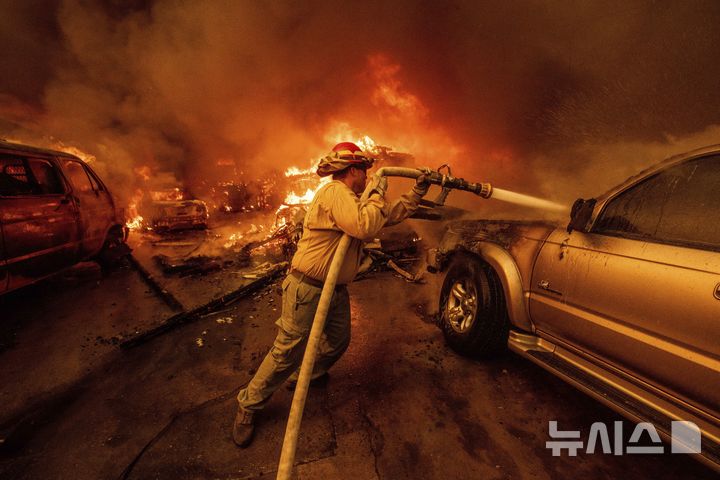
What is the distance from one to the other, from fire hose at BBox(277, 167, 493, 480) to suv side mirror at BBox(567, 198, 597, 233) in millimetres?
626

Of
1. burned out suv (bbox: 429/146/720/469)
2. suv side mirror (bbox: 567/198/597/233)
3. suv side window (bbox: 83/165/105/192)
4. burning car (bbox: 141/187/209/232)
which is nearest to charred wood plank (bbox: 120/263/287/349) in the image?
suv side window (bbox: 83/165/105/192)

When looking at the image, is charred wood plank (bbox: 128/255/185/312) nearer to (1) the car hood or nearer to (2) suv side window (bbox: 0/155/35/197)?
(2) suv side window (bbox: 0/155/35/197)

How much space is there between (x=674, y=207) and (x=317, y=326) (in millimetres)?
2454

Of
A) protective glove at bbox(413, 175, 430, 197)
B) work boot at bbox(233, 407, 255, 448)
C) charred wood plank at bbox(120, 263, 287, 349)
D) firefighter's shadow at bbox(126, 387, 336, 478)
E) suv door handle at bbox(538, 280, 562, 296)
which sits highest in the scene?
protective glove at bbox(413, 175, 430, 197)

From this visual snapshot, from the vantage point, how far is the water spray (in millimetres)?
1734

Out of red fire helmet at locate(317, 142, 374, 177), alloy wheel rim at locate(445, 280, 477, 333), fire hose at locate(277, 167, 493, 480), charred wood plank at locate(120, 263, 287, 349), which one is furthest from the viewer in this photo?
charred wood plank at locate(120, 263, 287, 349)

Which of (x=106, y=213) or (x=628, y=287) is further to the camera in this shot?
(x=106, y=213)

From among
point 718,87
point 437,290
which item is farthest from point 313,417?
point 718,87

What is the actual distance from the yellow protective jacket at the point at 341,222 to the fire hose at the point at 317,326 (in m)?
0.12

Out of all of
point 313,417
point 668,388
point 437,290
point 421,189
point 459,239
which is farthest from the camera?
point 437,290

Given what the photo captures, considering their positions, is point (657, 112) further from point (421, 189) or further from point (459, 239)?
point (421, 189)

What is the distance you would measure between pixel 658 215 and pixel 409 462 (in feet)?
7.95

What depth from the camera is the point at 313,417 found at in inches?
105

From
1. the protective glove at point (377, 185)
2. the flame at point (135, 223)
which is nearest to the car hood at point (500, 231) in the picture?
the protective glove at point (377, 185)
